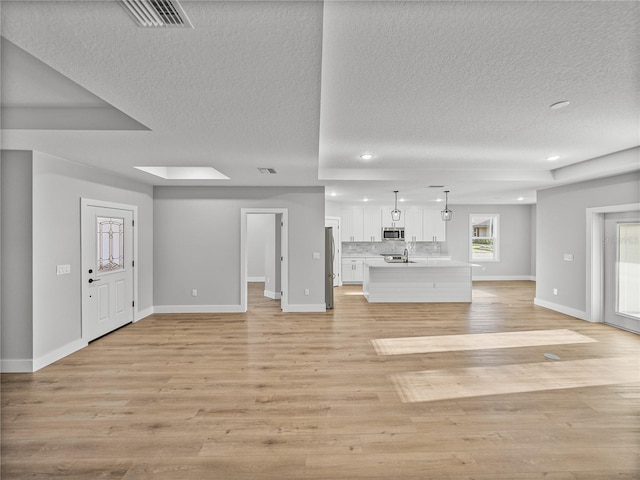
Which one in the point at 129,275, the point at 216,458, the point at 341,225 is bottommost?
the point at 216,458

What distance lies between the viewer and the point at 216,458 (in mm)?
2129

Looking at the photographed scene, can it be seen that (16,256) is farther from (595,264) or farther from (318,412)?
(595,264)

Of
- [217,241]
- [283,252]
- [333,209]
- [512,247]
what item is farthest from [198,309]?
[512,247]

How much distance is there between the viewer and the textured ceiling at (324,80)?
1.51 meters

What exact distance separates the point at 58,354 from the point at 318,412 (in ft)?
11.0

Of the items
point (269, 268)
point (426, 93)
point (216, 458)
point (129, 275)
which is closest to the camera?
point (216, 458)

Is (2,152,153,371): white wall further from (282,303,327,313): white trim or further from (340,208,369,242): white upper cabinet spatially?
(340,208,369,242): white upper cabinet

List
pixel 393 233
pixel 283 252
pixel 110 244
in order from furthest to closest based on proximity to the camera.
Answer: pixel 393 233 → pixel 283 252 → pixel 110 244

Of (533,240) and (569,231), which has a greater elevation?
(569,231)

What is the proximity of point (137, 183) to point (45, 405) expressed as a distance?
3750mm

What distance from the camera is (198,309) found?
609 cm

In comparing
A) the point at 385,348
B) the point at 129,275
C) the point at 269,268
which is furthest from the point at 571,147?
the point at 129,275

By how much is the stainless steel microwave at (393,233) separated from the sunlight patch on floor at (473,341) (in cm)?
532

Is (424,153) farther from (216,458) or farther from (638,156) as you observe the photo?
(216,458)
